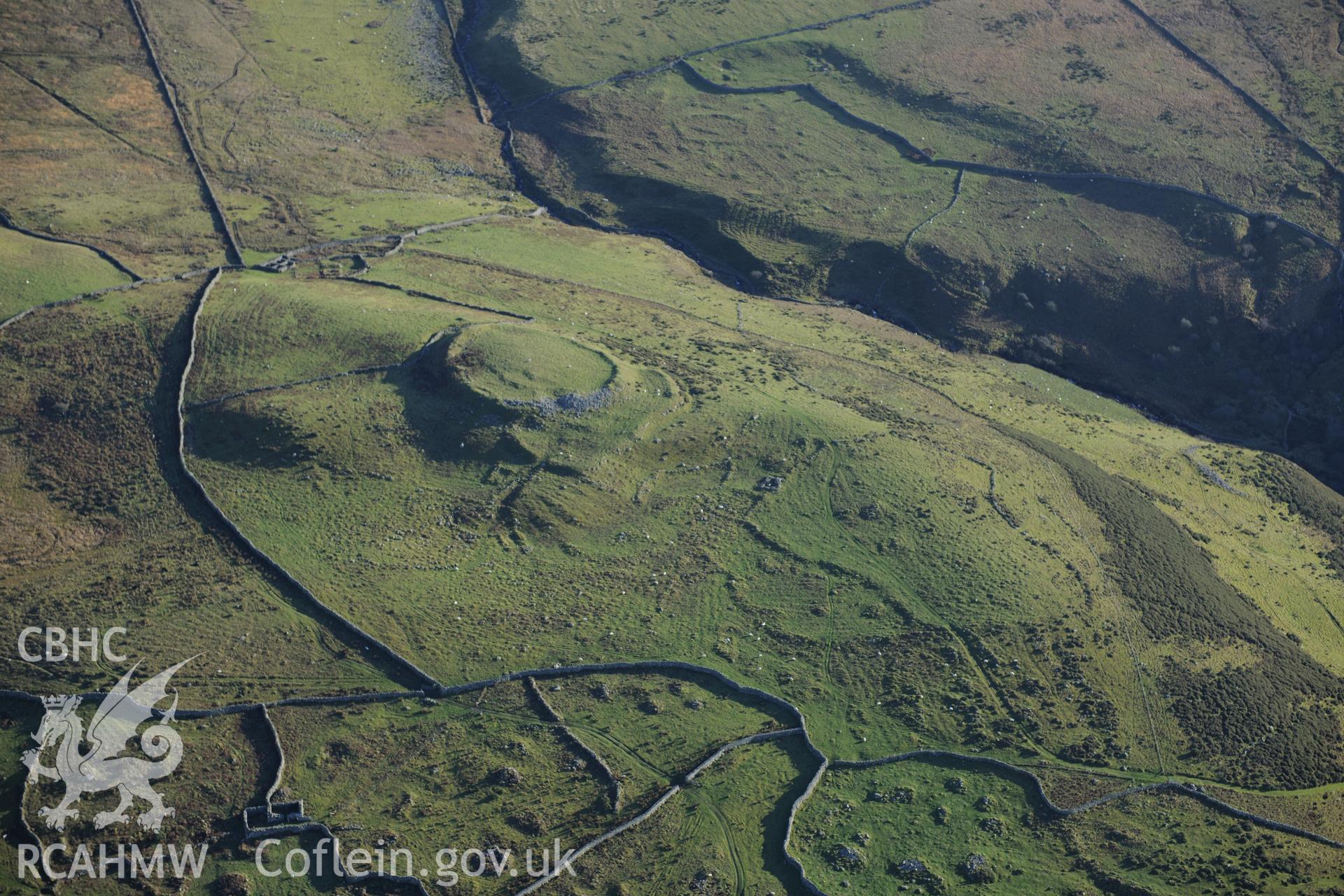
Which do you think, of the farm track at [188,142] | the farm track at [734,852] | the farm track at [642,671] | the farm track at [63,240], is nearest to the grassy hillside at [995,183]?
the farm track at [188,142]

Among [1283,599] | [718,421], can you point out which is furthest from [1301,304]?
[718,421]

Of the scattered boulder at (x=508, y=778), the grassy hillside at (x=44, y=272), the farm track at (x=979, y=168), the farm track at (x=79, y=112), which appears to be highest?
the farm track at (x=979, y=168)

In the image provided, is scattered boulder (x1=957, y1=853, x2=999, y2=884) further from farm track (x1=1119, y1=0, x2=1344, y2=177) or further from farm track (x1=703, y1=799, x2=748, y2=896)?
farm track (x1=1119, y1=0, x2=1344, y2=177)

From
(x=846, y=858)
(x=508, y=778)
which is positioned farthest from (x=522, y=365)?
(x=846, y=858)

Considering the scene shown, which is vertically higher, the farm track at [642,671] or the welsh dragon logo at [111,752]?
the farm track at [642,671]

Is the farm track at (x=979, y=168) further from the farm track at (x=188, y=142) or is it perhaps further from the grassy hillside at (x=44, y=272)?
the grassy hillside at (x=44, y=272)

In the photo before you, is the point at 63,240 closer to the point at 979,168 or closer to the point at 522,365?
the point at 522,365

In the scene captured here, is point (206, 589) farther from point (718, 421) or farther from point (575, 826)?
point (718, 421)
